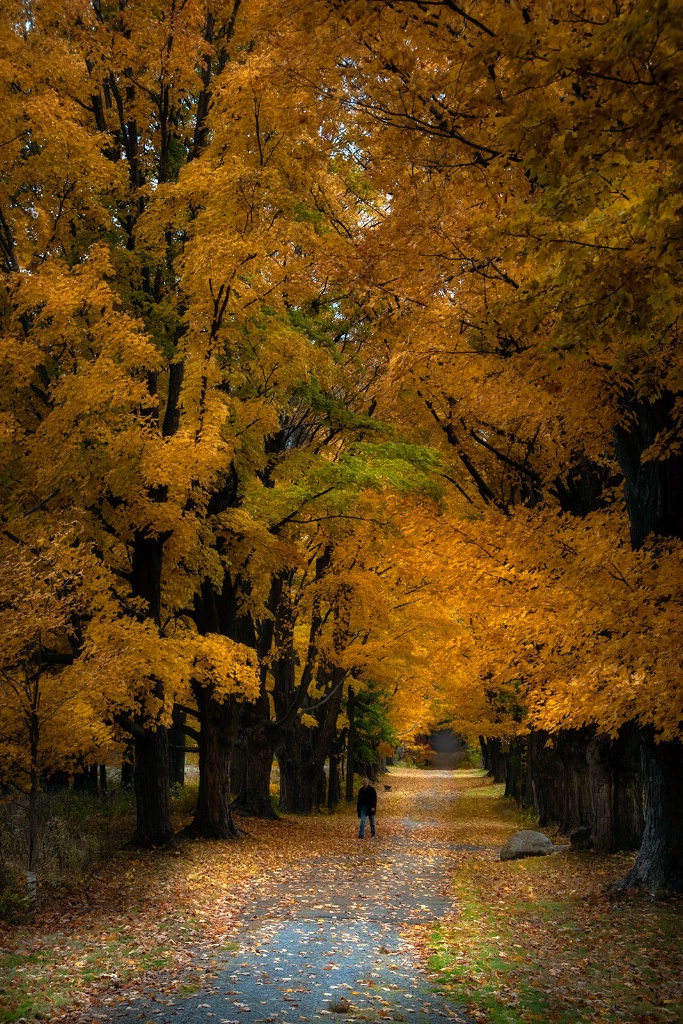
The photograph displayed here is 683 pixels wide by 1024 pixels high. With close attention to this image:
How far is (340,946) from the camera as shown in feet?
30.0

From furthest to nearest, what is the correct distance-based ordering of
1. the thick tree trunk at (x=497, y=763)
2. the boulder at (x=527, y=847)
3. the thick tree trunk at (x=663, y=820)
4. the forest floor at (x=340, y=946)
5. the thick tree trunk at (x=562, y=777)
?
the thick tree trunk at (x=497, y=763)
the thick tree trunk at (x=562, y=777)
the boulder at (x=527, y=847)
the thick tree trunk at (x=663, y=820)
the forest floor at (x=340, y=946)

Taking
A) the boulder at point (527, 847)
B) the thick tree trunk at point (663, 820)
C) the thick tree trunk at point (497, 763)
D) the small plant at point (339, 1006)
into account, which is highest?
the thick tree trunk at point (663, 820)

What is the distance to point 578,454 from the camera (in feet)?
49.9

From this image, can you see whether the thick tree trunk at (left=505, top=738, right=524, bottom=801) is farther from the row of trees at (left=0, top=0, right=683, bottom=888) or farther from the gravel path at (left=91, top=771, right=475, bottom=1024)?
the gravel path at (left=91, top=771, right=475, bottom=1024)

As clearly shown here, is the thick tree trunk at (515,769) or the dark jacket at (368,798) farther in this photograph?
the thick tree trunk at (515,769)

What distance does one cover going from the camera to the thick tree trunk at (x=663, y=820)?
11.2 metres

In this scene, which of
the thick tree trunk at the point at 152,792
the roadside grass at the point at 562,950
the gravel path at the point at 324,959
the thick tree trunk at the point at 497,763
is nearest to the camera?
the gravel path at the point at 324,959

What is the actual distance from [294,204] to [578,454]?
6.64m

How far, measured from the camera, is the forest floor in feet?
22.7

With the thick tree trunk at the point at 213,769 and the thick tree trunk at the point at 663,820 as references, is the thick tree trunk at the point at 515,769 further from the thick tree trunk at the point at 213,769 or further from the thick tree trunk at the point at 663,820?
the thick tree trunk at the point at 663,820

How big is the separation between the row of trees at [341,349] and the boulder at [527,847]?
4.46 meters

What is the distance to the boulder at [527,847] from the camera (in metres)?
17.5

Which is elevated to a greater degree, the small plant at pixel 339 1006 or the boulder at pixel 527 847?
the small plant at pixel 339 1006

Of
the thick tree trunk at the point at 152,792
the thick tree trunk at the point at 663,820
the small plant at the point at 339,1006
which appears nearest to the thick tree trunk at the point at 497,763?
the thick tree trunk at the point at 152,792
